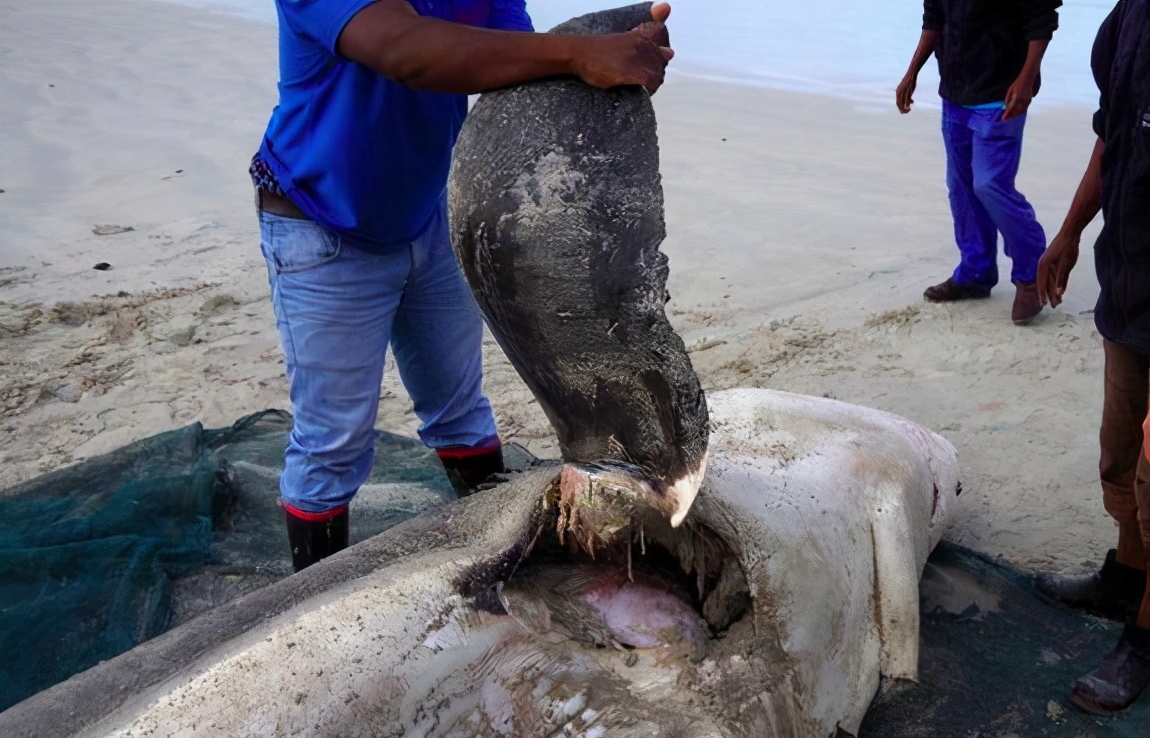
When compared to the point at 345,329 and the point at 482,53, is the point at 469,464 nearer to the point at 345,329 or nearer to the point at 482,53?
the point at 345,329

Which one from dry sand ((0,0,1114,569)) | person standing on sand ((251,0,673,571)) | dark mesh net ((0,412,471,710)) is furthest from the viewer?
dry sand ((0,0,1114,569))

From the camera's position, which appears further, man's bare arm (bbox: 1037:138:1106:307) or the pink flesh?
man's bare arm (bbox: 1037:138:1106:307)

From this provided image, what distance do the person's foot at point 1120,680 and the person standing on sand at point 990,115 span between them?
2378 mm

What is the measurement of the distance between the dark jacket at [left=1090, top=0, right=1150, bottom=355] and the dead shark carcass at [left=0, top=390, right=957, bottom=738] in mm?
725

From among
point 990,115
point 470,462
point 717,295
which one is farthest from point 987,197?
point 470,462

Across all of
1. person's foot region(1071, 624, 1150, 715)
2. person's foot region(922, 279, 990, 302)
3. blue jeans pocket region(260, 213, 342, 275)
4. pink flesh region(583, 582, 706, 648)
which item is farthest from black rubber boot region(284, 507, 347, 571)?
person's foot region(922, 279, 990, 302)

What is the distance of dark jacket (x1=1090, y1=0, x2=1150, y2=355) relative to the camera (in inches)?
93.0

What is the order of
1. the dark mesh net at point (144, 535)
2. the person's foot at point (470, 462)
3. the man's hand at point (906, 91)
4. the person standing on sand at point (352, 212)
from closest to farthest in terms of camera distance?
the person standing on sand at point (352, 212)
the dark mesh net at point (144, 535)
the person's foot at point (470, 462)
the man's hand at point (906, 91)

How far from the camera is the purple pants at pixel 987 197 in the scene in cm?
446

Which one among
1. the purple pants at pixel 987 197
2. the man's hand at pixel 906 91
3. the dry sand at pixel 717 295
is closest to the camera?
the dry sand at pixel 717 295

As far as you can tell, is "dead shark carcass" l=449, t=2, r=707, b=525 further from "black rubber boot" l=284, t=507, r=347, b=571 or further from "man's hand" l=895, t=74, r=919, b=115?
"man's hand" l=895, t=74, r=919, b=115

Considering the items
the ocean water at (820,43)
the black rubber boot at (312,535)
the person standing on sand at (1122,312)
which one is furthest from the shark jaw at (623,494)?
the ocean water at (820,43)

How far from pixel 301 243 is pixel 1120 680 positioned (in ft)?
7.25

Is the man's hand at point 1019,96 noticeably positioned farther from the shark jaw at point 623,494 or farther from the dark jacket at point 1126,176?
the shark jaw at point 623,494
